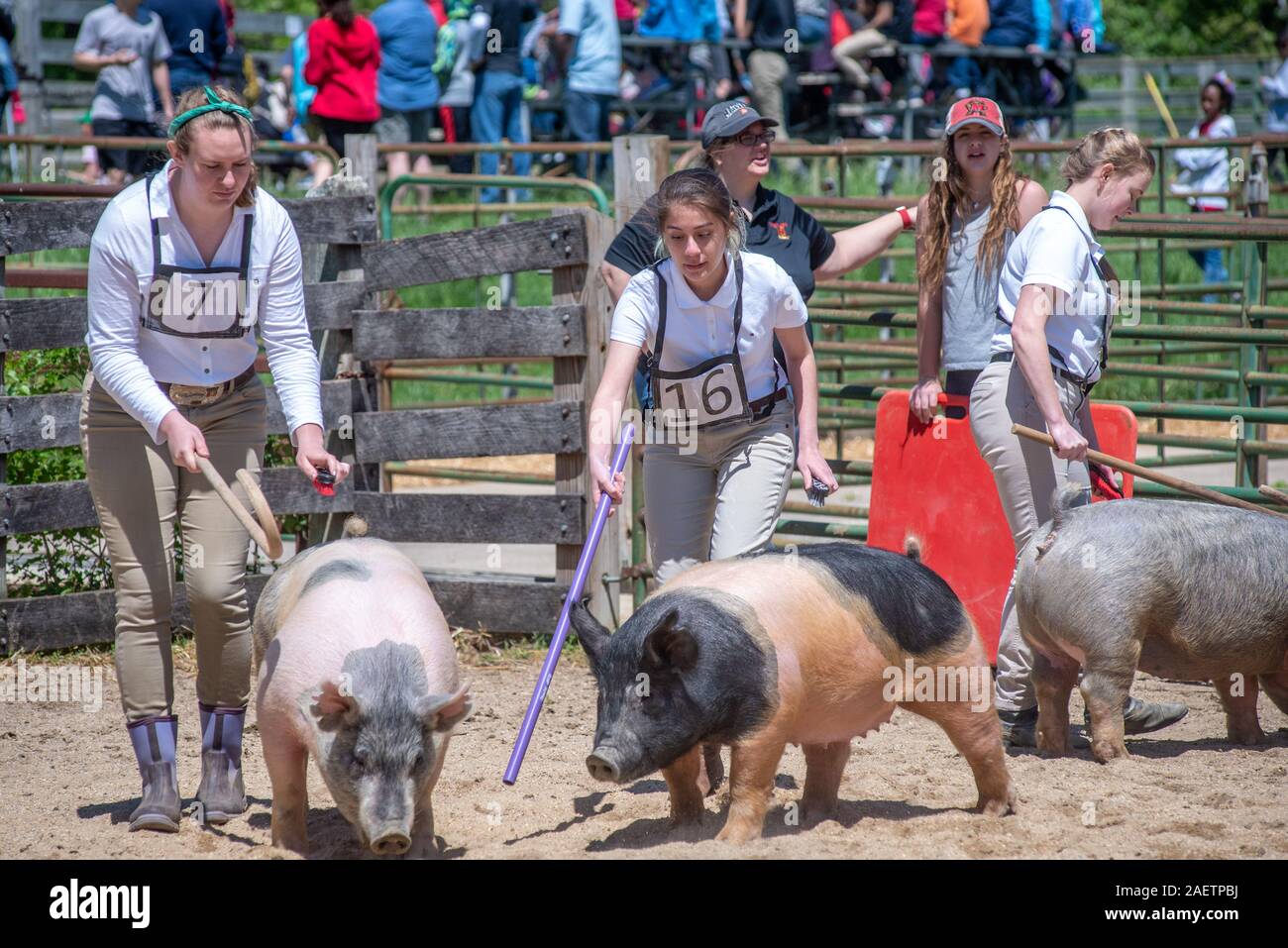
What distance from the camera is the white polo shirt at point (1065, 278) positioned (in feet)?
15.0

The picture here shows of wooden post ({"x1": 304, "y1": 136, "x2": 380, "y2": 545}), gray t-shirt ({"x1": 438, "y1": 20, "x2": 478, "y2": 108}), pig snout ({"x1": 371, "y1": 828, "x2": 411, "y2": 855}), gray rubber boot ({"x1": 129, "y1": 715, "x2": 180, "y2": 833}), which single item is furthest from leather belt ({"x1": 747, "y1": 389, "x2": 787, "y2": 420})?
gray t-shirt ({"x1": 438, "y1": 20, "x2": 478, "y2": 108})

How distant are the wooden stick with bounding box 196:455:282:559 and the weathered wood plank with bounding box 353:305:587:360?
101 inches

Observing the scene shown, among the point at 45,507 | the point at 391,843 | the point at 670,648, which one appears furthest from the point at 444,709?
the point at 45,507

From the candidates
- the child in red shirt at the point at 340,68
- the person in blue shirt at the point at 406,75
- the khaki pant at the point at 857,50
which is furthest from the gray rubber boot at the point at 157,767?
the khaki pant at the point at 857,50

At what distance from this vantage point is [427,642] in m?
3.93

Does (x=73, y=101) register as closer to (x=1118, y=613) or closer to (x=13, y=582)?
(x=13, y=582)

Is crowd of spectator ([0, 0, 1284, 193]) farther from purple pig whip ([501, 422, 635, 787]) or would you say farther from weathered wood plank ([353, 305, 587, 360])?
purple pig whip ([501, 422, 635, 787])

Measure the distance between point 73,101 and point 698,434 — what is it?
44.9ft

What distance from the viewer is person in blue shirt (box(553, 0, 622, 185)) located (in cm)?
1250

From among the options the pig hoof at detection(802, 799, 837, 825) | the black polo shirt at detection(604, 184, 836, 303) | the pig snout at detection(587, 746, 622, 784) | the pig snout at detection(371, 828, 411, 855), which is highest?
the black polo shirt at detection(604, 184, 836, 303)

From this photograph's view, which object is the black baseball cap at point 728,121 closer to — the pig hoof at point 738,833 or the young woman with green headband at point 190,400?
the young woman with green headband at point 190,400

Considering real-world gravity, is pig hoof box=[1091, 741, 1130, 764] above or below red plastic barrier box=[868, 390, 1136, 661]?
below

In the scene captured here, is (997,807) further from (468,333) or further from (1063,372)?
(468,333)

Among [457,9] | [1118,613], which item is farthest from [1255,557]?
[457,9]
